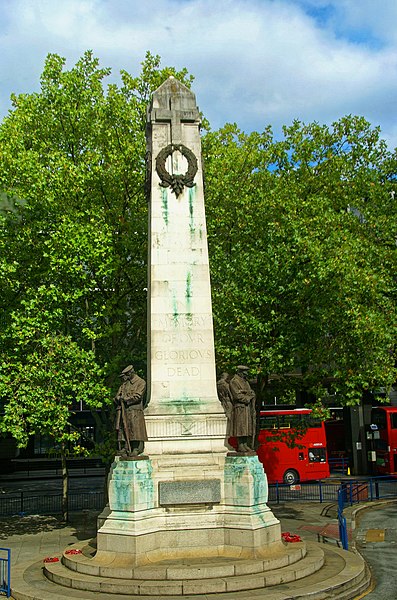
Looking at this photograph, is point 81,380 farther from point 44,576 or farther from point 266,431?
point 266,431

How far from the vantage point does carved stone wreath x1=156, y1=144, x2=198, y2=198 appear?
1705 cm

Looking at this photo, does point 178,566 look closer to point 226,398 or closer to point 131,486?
point 131,486

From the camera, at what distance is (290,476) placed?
119ft

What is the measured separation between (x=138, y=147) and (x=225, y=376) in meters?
10.9

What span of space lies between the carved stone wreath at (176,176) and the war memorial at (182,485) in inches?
1.2

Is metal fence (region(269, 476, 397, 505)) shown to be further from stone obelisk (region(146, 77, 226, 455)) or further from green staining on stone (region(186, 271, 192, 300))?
green staining on stone (region(186, 271, 192, 300))

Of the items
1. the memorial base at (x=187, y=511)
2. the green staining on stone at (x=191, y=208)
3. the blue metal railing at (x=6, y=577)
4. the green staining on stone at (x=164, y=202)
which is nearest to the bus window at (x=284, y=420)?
the memorial base at (x=187, y=511)

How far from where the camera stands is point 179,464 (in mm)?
15148

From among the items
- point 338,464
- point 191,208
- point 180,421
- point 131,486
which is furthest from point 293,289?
point 338,464

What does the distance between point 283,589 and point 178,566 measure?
Answer: 225 cm

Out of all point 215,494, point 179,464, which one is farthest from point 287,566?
point 179,464

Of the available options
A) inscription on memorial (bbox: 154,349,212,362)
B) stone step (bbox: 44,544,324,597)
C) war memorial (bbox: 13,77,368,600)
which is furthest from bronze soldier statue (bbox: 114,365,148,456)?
stone step (bbox: 44,544,324,597)

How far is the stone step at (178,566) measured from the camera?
12.8m

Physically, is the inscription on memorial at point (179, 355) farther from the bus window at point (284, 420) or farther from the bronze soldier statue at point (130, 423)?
Result: the bus window at point (284, 420)
